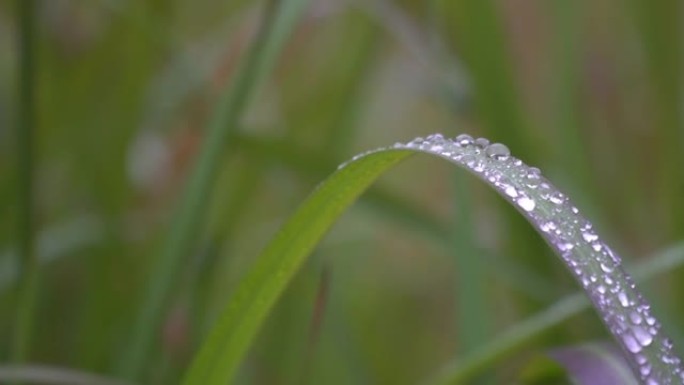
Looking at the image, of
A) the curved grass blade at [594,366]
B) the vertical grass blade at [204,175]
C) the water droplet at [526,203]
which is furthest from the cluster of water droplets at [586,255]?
the vertical grass blade at [204,175]

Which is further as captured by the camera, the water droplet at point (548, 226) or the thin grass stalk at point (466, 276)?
the thin grass stalk at point (466, 276)

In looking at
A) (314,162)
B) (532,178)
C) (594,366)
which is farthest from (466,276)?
(532,178)

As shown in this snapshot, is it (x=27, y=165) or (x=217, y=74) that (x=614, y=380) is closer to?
(x=27, y=165)

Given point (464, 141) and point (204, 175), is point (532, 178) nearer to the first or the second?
point (464, 141)

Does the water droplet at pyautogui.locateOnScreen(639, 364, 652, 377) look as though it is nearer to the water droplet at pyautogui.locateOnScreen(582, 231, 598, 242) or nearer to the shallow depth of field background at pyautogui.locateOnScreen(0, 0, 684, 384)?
the water droplet at pyautogui.locateOnScreen(582, 231, 598, 242)

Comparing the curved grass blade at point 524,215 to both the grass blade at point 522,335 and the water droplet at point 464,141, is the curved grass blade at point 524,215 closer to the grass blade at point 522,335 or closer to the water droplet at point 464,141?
the water droplet at point 464,141

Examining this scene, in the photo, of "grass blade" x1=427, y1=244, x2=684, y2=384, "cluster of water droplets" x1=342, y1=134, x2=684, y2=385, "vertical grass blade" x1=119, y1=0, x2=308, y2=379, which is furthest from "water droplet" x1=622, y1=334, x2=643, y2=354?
"vertical grass blade" x1=119, y1=0, x2=308, y2=379

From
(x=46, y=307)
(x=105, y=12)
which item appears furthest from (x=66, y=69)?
(x=46, y=307)

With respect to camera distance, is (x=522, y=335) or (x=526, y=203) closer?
(x=526, y=203)
